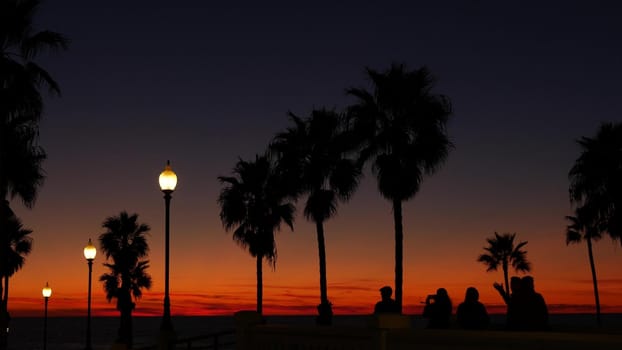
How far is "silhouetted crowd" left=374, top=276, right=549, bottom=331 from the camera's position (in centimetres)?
1247

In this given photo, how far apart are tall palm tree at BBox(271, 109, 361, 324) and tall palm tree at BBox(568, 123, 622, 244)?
12532 mm

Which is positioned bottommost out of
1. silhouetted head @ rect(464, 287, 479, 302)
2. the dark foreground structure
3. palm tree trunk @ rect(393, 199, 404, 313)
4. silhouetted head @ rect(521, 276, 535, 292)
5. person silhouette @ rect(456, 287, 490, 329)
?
the dark foreground structure

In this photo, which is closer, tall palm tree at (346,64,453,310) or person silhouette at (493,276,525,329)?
person silhouette at (493,276,525,329)

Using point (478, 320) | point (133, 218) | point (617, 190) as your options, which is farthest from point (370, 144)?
point (133, 218)

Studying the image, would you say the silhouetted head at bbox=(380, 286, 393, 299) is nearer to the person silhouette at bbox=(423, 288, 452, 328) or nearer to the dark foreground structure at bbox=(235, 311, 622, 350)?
the person silhouette at bbox=(423, 288, 452, 328)

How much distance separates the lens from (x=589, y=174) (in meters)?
41.0

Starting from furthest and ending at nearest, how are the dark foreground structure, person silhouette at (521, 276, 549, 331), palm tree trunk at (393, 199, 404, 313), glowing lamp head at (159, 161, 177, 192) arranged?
palm tree trunk at (393, 199, 404, 313) → glowing lamp head at (159, 161, 177, 192) → person silhouette at (521, 276, 549, 331) → the dark foreground structure

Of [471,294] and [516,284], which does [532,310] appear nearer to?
[516,284]

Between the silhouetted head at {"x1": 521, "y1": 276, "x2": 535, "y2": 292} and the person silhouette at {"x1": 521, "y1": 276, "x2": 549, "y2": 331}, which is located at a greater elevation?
the silhouetted head at {"x1": 521, "y1": 276, "x2": 535, "y2": 292}

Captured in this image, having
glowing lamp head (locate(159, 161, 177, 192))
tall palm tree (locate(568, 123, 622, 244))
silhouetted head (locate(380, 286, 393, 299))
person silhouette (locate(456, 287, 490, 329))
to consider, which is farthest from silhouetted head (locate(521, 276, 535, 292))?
tall palm tree (locate(568, 123, 622, 244))

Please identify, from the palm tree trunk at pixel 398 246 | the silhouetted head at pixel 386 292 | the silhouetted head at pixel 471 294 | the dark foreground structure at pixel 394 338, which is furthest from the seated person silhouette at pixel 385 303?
the palm tree trunk at pixel 398 246

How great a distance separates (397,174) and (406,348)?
70.9 ft

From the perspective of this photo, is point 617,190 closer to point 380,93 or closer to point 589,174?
point 589,174

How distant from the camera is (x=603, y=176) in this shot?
133 ft
